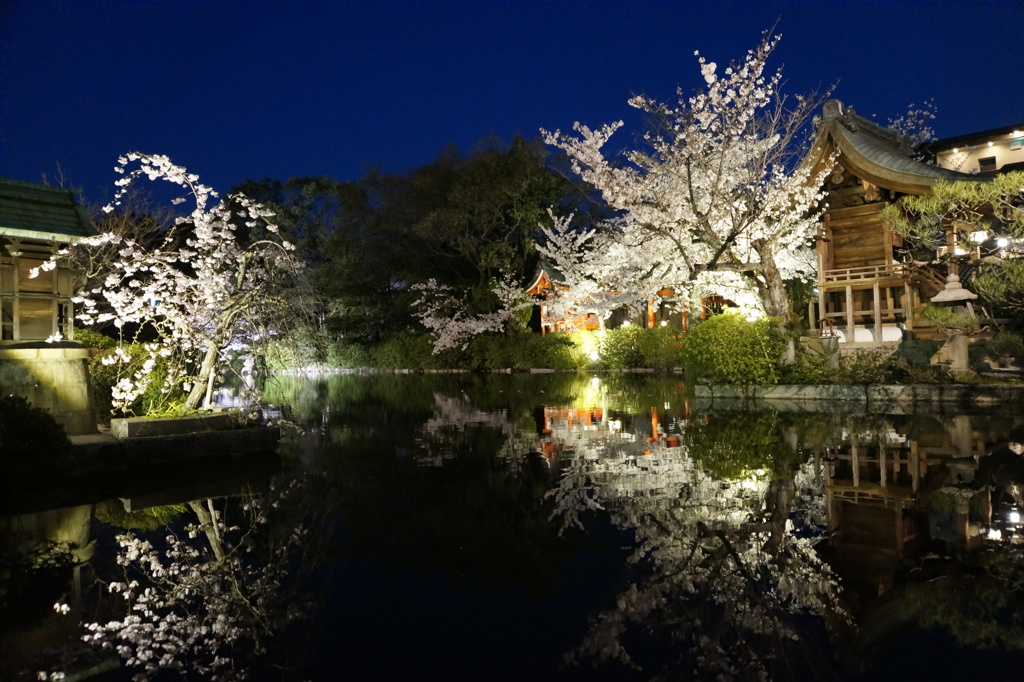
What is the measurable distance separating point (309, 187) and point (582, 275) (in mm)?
22278

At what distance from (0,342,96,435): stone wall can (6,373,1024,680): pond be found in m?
1.92

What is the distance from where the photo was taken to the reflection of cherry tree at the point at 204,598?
4.14 meters

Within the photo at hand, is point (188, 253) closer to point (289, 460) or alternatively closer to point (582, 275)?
point (289, 460)

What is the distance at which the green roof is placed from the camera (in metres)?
10.0

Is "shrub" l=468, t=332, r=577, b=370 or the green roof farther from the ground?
the green roof

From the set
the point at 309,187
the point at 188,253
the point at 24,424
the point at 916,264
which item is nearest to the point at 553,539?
the point at 24,424

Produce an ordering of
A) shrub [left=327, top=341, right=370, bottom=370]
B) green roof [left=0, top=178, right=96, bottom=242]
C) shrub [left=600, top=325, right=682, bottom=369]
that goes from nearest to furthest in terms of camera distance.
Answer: green roof [left=0, top=178, right=96, bottom=242] → shrub [left=600, top=325, right=682, bottom=369] → shrub [left=327, top=341, right=370, bottom=370]

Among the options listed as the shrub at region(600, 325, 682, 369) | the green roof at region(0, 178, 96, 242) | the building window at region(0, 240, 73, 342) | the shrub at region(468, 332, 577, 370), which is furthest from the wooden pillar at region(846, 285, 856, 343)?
the building window at region(0, 240, 73, 342)

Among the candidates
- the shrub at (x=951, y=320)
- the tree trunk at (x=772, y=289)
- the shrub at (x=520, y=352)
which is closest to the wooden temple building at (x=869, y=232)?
the shrub at (x=951, y=320)

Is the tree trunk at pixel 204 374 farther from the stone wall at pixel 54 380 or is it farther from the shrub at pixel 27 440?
the shrub at pixel 27 440

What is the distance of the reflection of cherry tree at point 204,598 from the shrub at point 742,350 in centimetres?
1264

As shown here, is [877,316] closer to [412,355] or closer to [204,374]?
[204,374]

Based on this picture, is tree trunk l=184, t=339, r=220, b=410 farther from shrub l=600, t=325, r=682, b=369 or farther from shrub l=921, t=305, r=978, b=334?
shrub l=600, t=325, r=682, b=369

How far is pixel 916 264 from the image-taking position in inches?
830
